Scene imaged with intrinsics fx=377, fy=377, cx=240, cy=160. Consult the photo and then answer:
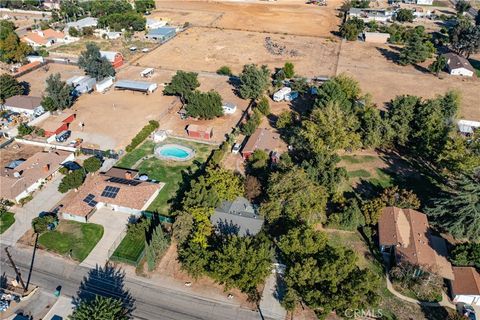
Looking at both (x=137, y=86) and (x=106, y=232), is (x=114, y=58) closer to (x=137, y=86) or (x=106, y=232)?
(x=137, y=86)

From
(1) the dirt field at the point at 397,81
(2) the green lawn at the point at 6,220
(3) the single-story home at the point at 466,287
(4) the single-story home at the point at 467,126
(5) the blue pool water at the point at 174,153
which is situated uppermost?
(1) the dirt field at the point at 397,81

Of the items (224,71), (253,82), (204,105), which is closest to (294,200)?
(204,105)

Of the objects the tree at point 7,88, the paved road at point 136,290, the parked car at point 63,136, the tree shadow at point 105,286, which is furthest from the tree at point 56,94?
the tree shadow at point 105,286

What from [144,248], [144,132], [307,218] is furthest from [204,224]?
[144,132]

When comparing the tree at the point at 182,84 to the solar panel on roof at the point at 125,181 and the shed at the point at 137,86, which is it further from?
the solar panel on roof at the point at 125,181

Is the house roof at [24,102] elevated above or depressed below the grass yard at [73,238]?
above

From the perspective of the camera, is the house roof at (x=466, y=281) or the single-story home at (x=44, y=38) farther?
the single-story home at (x=44, y=38)
